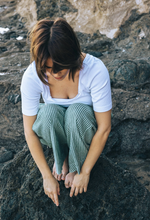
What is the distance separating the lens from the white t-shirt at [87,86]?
4.82 ft

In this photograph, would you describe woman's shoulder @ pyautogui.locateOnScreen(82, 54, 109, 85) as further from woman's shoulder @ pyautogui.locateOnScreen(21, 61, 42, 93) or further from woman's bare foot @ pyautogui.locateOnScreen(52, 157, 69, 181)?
woman's bare foot @ pyautogui.locateOnScreen(52, 157, 69, 181)

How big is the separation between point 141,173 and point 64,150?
976 millimetres

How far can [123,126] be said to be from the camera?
8.06 ft

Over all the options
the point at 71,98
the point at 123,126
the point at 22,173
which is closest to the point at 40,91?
the point at 71,98

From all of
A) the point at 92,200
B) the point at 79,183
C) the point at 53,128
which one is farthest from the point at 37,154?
the point at 92,200

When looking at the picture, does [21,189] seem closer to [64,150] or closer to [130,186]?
[64,150]

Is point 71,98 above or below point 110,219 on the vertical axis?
above

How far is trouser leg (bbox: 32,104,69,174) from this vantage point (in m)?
1.47

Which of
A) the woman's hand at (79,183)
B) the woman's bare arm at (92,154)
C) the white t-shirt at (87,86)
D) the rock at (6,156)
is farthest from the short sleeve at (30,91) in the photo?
the rock at (6,156)

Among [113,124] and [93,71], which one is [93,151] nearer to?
[93,71]

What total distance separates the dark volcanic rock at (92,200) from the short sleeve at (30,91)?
516 mm

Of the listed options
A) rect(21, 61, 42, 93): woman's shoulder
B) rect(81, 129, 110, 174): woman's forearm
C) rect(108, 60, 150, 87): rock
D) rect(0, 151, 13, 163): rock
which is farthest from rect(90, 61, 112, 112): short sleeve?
rect(0, 151, 13, 163): rock

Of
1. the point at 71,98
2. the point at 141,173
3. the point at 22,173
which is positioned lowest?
the point at 141,173

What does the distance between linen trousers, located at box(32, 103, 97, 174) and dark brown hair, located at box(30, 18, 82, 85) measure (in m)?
0.34
